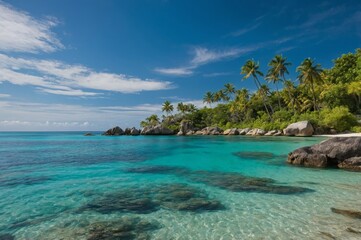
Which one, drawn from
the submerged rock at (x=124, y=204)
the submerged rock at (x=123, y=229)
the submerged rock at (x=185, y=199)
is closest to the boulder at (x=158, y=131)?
the submerged rock at (x=185, y=199)

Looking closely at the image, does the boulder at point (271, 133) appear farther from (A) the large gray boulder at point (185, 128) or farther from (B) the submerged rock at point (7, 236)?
(B) the submerged rock at point (7, 236)

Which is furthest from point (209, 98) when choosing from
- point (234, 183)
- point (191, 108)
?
point (234, 183)

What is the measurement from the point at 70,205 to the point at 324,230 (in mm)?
8068

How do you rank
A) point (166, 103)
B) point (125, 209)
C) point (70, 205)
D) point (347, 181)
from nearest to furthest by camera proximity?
1. point (125, 209)
2. point (70, 205)
3. point (347, 181)
4. point (166, 103)

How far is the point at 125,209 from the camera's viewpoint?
7855 mm

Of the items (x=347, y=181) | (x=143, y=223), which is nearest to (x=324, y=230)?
(x=143, y=223)

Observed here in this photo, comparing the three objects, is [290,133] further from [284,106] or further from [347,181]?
[347,181]

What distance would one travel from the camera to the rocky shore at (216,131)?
45.5 meters

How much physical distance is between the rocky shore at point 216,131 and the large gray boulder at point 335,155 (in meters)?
32.5

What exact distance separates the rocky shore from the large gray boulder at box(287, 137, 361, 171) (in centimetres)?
3248

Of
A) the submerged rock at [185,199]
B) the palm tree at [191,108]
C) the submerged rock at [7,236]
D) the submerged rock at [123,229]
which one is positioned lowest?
the submerged rock at [7,236]

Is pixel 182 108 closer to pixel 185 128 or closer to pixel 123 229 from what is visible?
pixel 185 128

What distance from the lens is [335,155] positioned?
1482 cm

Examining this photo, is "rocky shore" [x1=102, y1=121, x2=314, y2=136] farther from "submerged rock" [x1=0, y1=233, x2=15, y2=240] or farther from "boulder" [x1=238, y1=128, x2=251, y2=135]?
"submerged rock" [x1=0, y1=233, x2=15, y2=240]
